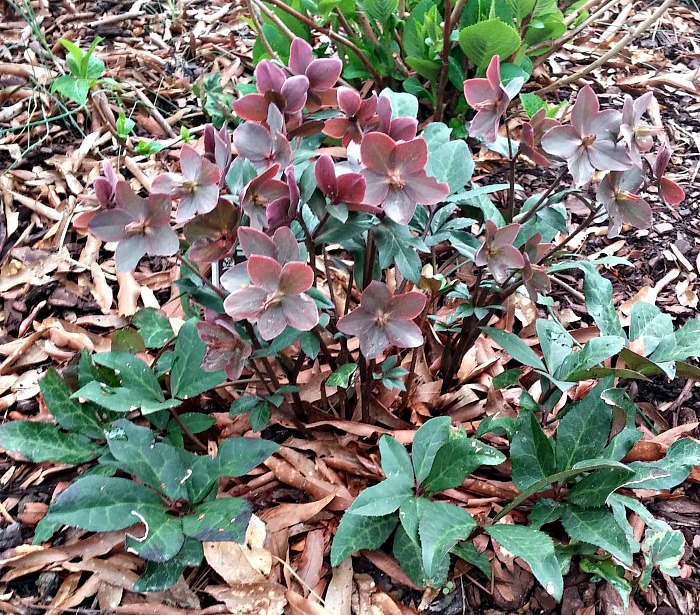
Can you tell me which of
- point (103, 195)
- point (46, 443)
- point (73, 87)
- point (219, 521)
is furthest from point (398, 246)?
point (73, 87)

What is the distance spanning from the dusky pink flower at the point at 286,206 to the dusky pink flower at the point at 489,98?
1.10ft

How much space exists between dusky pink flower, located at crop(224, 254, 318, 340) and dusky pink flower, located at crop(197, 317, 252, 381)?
5.6 inches

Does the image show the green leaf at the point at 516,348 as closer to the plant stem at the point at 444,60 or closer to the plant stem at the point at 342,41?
the plant stem at the point at 444,60

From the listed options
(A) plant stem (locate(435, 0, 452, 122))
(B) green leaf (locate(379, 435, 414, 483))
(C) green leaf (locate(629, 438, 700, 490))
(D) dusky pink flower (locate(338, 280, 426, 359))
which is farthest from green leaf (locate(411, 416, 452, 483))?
(A) plant stem (locate(435, 0, 452, 122))

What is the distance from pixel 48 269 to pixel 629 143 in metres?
1.46

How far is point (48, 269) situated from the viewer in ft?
5.76

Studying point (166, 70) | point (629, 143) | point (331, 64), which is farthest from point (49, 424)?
point (166, 70)

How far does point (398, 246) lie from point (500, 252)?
0.57 ft

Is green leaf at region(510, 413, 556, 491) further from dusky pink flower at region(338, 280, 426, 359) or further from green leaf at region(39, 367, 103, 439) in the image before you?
green leaf at region(39, 367, 103, 439)

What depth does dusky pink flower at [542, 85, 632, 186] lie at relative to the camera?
100cm

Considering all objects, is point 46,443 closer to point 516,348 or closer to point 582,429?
point 516,348

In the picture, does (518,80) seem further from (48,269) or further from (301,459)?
(48,269)

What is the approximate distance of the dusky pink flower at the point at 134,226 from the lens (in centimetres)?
Result: 92

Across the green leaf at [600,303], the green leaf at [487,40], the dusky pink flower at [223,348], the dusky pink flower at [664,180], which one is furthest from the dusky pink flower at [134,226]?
the green leaf at [487,40]
